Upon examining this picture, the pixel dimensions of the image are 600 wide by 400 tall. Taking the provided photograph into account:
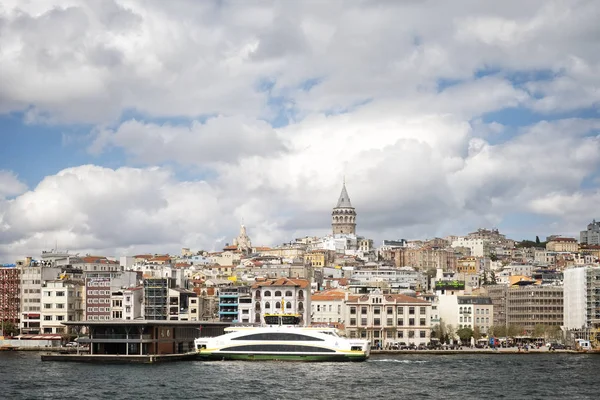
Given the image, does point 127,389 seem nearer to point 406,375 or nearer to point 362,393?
point 362,393

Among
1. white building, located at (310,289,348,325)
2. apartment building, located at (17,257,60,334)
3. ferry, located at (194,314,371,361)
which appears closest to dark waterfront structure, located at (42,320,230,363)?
ferry, located at (194,314,371,361)

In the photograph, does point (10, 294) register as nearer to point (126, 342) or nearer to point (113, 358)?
point (126, 342)

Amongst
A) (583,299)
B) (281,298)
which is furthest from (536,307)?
(281,298)

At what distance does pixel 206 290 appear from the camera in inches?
5094

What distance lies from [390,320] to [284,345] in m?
27.7

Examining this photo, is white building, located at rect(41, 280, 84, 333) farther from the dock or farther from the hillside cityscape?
the dock

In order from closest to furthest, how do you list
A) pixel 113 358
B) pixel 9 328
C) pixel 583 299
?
1. pixel 113 358
2. pixel 9 328
3. pixel 583 299

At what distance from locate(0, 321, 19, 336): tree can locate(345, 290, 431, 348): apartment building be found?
3983 centimetres

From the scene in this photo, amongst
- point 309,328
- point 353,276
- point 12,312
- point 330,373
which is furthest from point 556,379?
point 353,276

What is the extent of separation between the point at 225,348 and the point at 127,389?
78.1 feet

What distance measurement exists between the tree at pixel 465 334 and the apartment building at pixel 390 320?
409 inches

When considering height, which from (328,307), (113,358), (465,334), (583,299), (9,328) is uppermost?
(583,299)

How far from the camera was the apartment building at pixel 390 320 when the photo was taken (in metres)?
110

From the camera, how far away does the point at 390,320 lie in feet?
363
